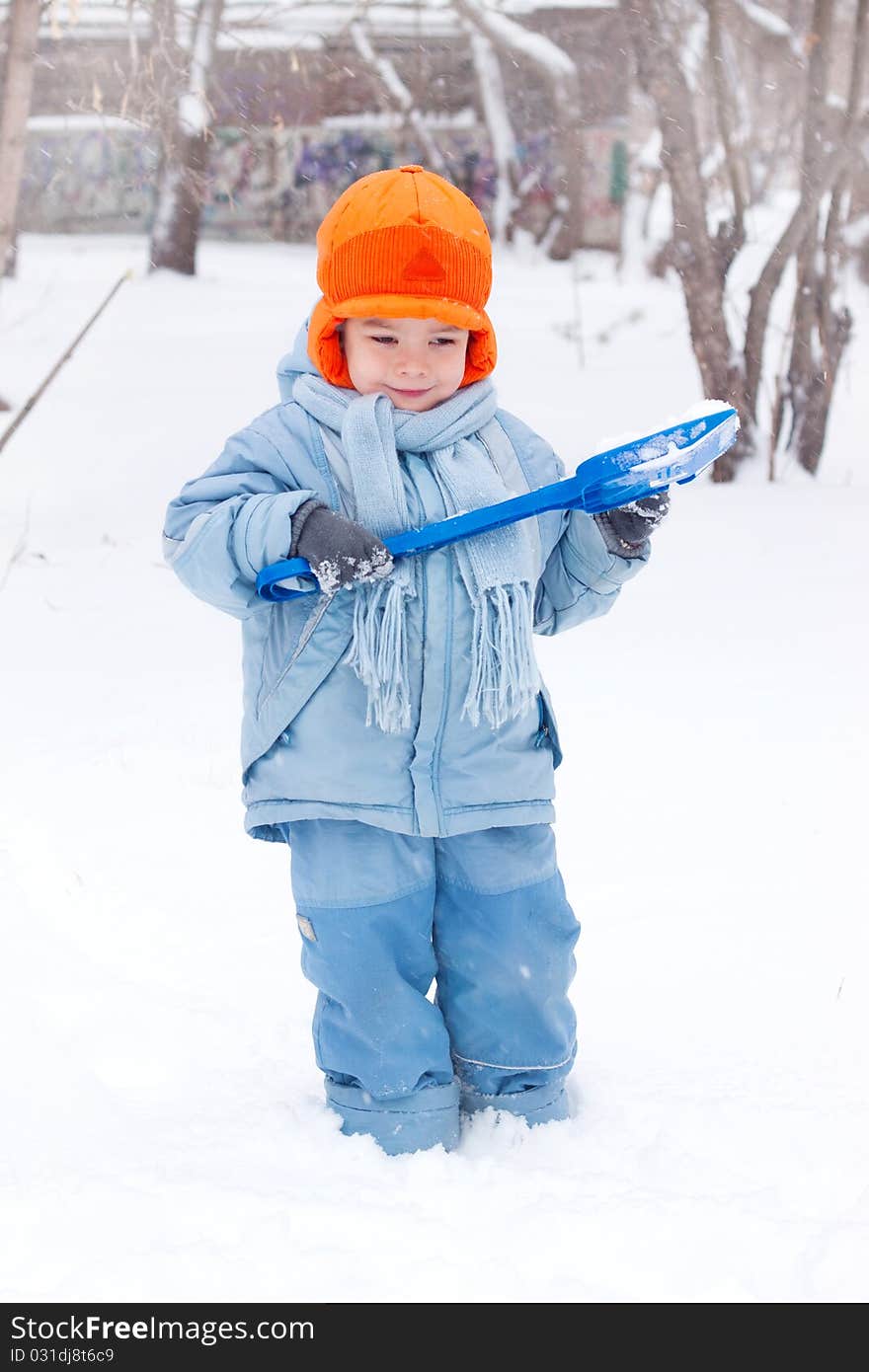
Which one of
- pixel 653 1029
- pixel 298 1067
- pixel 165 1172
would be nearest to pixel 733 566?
pixel 653 1029

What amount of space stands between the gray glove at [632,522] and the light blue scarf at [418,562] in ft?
0.40

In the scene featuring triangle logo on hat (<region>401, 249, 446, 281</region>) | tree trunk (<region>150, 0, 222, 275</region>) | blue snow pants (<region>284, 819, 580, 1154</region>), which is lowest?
tree trunk (<region>150, 0, 222, 275</region>)

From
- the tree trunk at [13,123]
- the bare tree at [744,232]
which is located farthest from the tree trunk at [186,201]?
the bare tree at [744,232]

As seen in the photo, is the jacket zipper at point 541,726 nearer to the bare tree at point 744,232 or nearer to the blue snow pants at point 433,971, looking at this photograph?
the blue snow pants at point 433,971

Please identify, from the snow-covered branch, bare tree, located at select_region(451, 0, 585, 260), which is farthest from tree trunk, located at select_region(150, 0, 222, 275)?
bare tree, located at select_region(451, 0, 585, 260)

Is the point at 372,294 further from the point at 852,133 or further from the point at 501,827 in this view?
the point at 852,133

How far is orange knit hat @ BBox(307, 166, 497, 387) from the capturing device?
204 cm

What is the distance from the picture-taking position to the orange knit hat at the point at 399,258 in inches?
80.5

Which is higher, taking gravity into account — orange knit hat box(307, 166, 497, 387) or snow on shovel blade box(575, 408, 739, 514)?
orange knit hat box(307, 166, 497, 387)

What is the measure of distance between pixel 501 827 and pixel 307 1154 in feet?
1.86

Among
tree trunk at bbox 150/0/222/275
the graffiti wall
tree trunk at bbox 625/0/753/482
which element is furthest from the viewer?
the graffiti wall

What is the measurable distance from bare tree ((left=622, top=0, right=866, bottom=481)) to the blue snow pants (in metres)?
5.01

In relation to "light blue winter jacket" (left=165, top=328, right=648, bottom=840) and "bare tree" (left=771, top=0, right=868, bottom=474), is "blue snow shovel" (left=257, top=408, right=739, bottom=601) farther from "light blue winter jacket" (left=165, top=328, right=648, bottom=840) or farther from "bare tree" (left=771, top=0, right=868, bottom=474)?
"bare tree" (left=771, top=0, right=868, bottom=474)

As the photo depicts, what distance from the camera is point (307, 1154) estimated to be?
218 cm
